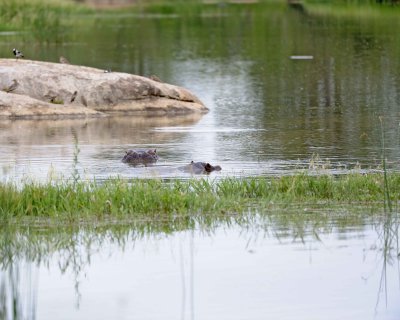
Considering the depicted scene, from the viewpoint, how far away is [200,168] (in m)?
15.0

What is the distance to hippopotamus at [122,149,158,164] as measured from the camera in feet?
52.6

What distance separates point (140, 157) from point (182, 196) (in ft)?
13.3

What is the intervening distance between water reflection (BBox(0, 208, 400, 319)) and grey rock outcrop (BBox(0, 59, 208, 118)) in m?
11.0

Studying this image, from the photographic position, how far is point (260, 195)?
41.4 feet

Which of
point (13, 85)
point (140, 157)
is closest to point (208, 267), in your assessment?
point (140, 157)

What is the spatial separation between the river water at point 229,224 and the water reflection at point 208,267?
17mm

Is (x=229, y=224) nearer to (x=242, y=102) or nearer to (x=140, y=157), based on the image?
(x=140, y=157)

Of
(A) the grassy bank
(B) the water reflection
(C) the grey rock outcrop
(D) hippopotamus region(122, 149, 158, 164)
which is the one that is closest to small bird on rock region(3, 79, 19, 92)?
(C) the grey rock outcrop

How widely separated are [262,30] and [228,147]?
3347 centimetres

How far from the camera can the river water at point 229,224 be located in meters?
9.22

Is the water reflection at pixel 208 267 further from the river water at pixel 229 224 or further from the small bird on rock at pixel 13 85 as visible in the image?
the small bird on rock at pixel 13 85

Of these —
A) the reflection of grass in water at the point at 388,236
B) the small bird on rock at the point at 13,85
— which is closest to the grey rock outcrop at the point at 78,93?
the small bird on rock at the point at 13,85

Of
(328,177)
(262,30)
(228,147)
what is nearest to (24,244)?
(328,177)

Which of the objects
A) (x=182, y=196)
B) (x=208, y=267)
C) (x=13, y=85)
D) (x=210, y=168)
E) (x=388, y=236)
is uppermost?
(x=13, y=85)
